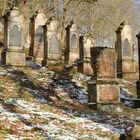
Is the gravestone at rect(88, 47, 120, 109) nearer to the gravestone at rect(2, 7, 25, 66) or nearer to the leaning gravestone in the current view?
the gravestone at rect(2, 7, 25, 66)

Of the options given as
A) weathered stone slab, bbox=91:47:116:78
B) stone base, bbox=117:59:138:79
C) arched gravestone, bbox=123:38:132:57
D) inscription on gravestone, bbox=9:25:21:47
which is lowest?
stone base, bbox=117:59:138:79

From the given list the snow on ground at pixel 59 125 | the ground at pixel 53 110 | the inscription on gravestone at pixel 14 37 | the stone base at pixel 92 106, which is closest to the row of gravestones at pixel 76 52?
the inscription on gravestone at pixel 14 37

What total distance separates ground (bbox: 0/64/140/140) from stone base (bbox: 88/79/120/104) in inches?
16.2

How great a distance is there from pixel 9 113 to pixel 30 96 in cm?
306

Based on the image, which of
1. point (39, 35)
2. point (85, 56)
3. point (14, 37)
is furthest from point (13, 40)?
point (85, 56)

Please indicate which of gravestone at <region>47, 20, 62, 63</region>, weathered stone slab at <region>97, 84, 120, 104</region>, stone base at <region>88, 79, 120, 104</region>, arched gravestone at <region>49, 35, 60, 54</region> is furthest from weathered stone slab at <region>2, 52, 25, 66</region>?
weathered stone slab at <region>97, 84, 120, 104</region>

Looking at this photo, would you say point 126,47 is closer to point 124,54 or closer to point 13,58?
point 124,54

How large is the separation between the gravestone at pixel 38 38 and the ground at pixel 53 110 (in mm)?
3915

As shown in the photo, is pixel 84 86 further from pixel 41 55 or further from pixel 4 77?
pixel 41 55

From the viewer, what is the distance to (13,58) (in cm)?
1916

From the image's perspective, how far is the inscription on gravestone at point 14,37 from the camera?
19562mm

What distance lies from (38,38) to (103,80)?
9470 mm

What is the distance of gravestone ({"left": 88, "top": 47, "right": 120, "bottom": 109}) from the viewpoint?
15.1m

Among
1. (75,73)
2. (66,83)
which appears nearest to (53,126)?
(66,83)
